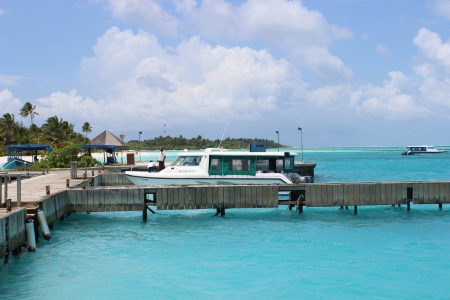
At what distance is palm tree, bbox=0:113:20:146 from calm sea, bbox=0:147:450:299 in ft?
214

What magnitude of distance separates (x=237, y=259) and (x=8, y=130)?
75127 millimetres

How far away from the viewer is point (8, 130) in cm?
7850

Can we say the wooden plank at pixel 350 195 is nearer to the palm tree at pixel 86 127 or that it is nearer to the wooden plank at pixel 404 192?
the wooden plank at pixel 404 192

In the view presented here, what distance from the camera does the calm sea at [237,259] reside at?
39.5 ft

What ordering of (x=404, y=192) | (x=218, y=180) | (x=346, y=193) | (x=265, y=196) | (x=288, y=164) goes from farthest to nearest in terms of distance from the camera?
(x=288, y=164)
(x=218, y=180)
(x=404, y=192)
(x=346, y=193)
(x=265, y=196)

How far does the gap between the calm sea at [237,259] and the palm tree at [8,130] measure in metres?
65.2

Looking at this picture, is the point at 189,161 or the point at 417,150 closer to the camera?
the point at 189,161

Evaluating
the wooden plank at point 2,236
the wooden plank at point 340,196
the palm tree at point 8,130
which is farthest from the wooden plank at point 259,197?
the palm tree at point 8,130

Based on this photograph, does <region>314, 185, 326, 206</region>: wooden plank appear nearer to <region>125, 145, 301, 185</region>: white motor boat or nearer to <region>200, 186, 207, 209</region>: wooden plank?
<region>125, 145, 301, 185</region>: white motor boat

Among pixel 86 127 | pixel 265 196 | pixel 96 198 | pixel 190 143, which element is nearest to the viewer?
pixel 96 198

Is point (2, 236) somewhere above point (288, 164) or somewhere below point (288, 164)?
below

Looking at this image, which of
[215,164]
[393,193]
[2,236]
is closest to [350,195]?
[393,193]

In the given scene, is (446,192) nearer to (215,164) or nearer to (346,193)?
(346,193)

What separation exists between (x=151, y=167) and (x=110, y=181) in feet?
11.4
